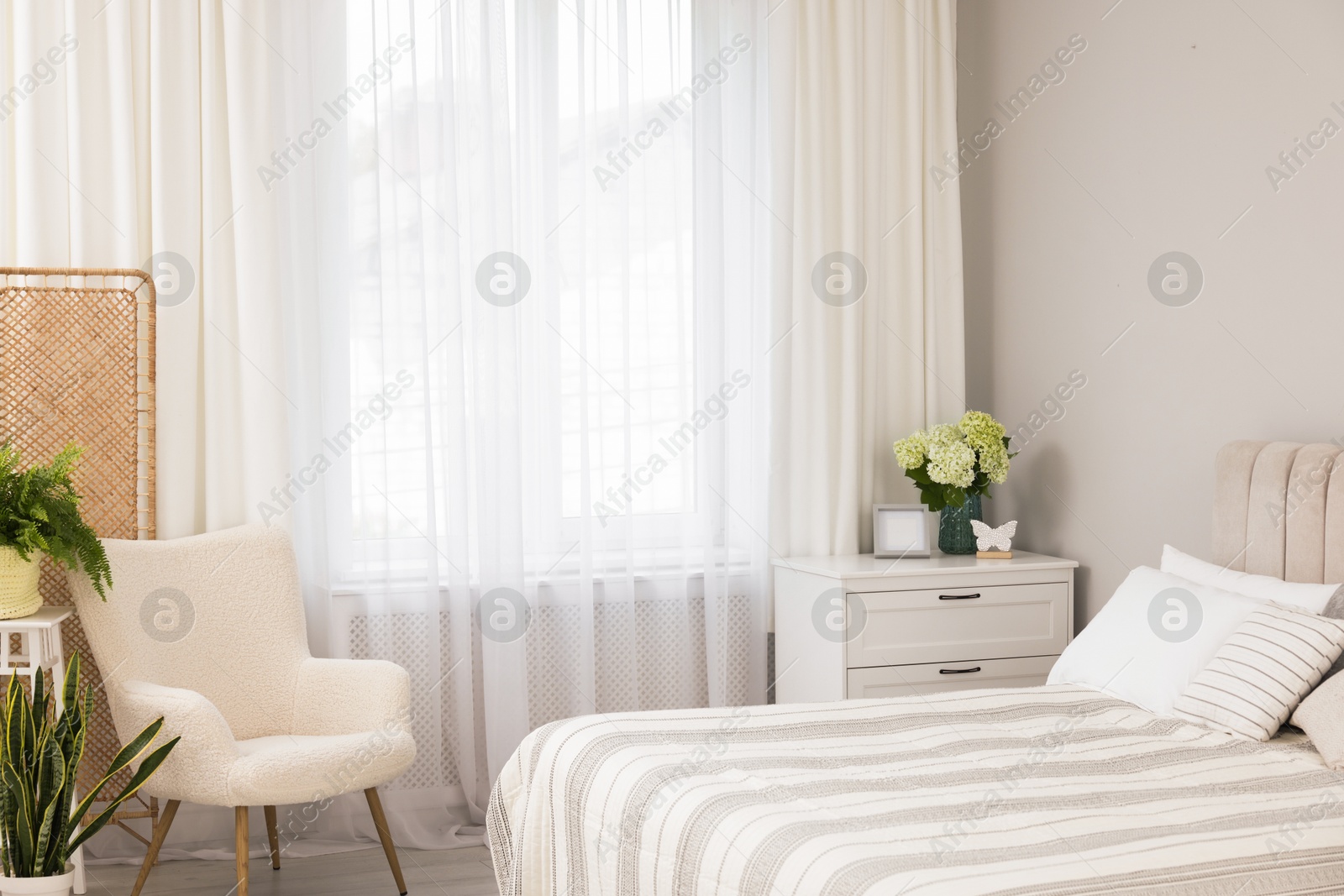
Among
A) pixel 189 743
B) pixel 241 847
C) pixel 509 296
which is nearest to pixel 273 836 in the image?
pixel 241 847

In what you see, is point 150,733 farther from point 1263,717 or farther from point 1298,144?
point 1298,144

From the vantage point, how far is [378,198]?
3.46 m

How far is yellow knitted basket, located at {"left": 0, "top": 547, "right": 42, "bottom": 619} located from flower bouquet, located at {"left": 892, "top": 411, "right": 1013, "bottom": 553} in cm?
256

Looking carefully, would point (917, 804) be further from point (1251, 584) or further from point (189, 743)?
point (189, 743)

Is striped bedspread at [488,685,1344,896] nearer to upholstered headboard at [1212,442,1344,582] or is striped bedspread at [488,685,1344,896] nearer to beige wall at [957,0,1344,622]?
upholstered headboard at [1212,442,1344,582]

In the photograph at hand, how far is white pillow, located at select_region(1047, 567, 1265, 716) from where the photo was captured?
2461 millimetres

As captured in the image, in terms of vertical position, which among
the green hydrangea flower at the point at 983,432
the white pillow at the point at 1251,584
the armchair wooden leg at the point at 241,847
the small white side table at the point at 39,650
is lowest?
the armchair wooden leg at the point at 241,847

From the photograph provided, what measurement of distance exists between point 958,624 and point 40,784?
2497 millimetres

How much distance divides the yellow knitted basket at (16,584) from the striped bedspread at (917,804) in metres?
1.28

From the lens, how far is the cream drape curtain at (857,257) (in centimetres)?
384

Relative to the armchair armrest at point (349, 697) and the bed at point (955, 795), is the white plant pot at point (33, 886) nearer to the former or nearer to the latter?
the armchair armrest at point (349, 697)

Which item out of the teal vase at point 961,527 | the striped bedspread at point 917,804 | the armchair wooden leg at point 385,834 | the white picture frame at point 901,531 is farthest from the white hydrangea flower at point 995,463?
the armchair wooden leg at point 385,834

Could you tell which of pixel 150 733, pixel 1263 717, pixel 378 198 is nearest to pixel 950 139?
pixel 378 198

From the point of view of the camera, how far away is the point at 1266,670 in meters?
2.27
